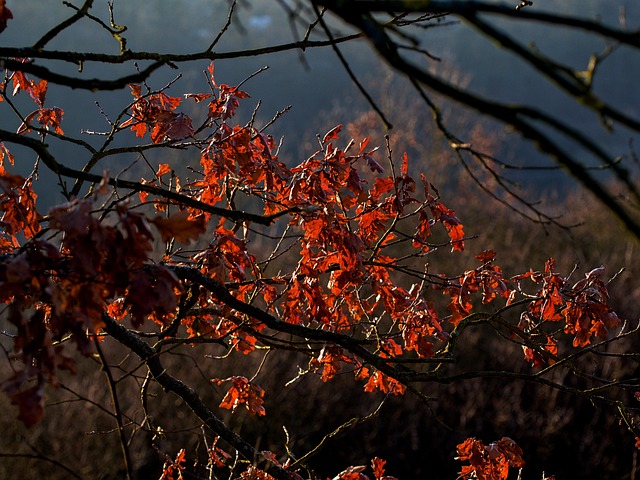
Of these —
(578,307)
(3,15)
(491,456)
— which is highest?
(3,15)

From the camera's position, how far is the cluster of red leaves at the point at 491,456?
293 cm

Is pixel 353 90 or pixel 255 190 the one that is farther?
pixel 353 90

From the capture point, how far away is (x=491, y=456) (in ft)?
9.61

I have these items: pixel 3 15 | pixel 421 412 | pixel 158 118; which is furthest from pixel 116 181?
pixel 421 412

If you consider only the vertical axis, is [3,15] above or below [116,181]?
above

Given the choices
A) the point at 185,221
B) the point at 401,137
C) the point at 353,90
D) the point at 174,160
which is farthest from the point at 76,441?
the point at 353,90

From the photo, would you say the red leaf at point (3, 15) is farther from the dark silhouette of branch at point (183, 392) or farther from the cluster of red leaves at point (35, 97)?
the dark silhouette of branch at point (183, 392)

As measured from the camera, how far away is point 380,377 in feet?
9.32

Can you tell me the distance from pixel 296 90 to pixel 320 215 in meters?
33.5

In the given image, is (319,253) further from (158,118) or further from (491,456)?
(491,456)

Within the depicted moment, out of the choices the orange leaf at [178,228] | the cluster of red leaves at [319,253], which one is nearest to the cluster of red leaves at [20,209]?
the cluster of red leaves at [319,253]

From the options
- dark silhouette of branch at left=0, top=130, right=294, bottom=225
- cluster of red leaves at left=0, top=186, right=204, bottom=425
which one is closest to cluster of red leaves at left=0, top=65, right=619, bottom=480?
dark silhouette of branch at left=0, top=130, right=294, bottom=225

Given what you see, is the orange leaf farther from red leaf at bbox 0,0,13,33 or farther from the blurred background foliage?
red leaf at bbox 0,0,13,33

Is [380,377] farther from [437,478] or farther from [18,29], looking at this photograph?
[18,29]
